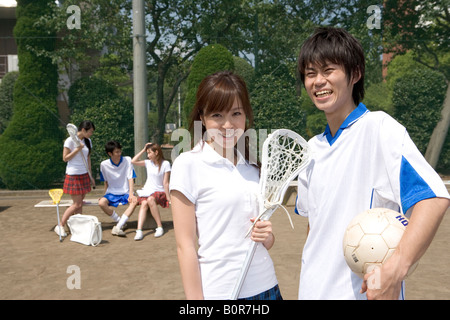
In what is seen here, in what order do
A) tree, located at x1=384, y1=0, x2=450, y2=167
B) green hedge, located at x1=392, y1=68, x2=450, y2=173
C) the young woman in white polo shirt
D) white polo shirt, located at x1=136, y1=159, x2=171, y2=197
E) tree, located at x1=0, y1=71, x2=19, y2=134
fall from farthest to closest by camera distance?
tree, located at x1=0, y1=71, x2=19, y2=134 < green hedge, located at x1=392, y1=68, x2=450, y2=173 < tree, located at x1=384, y1=0, x2=450, y2=167 < white polo shirt, located at x1=136, y1=159, x2=171, y2=197 < the young woman in white polo shirt

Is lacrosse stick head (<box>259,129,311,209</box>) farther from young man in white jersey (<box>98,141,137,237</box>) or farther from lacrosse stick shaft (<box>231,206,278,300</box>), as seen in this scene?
young man in white jersey (<box>98,141,137,237</box>)

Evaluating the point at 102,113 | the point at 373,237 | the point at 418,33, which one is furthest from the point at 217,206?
the point at 418,33

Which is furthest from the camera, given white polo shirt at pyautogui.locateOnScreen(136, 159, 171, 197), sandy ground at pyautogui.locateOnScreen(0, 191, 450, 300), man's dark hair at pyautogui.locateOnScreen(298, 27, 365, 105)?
white polo shirt at pyautogui.locateOnScreen(136, 159, 171, 197)

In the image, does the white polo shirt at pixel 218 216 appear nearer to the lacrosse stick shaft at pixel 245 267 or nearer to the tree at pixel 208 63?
the lacrosse stick shaft at pixel 245 267

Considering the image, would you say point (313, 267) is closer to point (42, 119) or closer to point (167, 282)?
point (167, 282)

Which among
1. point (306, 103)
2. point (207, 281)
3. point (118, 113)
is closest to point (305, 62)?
point (207, 281)

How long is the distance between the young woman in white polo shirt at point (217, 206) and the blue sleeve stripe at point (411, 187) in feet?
2.16

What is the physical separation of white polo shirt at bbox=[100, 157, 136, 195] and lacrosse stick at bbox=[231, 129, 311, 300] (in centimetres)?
593

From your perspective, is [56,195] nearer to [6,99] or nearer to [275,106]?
[275,106]

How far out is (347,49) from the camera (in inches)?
71.0

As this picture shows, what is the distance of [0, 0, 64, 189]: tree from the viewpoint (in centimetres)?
1245

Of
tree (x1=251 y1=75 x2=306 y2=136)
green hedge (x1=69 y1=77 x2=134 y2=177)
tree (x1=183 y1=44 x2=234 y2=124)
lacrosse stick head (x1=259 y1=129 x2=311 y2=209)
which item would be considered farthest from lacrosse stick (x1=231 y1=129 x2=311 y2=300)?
green hedge (x1=69 y1=77 x2=134 y2=177)

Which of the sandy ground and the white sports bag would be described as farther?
the white sports bag

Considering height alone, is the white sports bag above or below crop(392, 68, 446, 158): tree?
below
